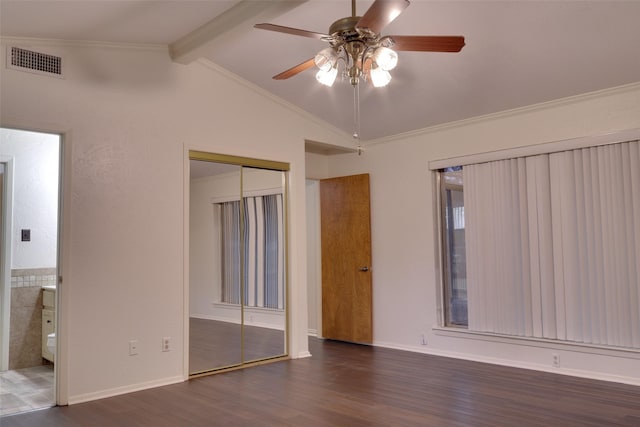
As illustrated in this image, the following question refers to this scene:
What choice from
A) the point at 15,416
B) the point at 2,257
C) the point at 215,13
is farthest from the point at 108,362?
the point at 215,13

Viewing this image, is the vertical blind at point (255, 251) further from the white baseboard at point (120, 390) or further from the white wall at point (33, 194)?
the white wall at point (33, 194)

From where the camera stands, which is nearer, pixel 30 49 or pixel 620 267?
pixel 30 49

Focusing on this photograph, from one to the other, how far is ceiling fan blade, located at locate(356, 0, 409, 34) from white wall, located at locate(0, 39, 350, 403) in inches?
99.0

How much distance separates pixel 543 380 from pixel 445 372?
837 mm

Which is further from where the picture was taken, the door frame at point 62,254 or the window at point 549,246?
the window at point 549,246

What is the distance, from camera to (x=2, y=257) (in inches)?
196

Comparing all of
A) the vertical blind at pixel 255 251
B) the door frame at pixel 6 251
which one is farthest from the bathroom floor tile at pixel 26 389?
the vertical blind at pixel 255 251

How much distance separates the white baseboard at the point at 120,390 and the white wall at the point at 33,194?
181 cm

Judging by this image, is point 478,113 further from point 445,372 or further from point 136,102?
point 136,102

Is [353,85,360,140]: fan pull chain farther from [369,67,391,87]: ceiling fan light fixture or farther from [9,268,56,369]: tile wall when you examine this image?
[9,268,56,369]: tile wall

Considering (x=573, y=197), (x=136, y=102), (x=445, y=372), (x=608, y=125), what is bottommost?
(x=445, y=372)

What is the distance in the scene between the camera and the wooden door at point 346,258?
6109mm

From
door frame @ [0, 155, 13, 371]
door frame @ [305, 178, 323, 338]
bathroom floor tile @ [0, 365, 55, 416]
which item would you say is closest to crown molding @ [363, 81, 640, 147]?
door frame @ [305, 178, 323, 338]

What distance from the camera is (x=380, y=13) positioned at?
244 centimetres
